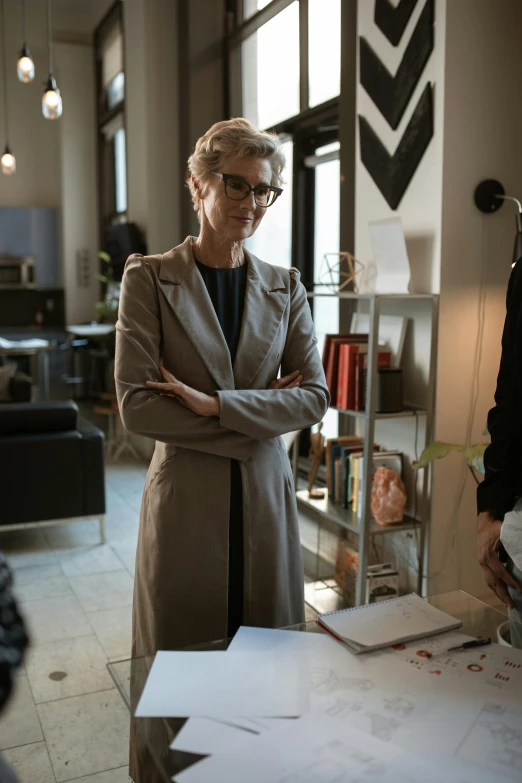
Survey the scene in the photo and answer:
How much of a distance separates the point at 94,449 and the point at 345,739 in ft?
12.3

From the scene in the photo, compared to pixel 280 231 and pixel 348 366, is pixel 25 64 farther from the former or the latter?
pixel 348 366

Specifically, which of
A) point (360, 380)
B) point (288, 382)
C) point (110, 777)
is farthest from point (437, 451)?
point (110, 777)

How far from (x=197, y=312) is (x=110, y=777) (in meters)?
1.56

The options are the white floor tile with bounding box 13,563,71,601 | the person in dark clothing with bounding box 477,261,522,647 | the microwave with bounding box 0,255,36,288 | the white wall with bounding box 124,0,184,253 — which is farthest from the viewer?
the microwave with bounding box 0,255,36,288

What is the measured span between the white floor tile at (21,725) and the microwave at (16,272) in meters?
8.17

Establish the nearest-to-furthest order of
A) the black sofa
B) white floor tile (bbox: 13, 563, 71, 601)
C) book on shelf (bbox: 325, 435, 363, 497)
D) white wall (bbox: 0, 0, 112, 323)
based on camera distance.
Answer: book on shelf (bbox: 325, 435, 363, 497) < white floor tile (bbox: 13, 563, 71, 601) < the black sofa < white wall (bbox: 0, 0, 112, 323)

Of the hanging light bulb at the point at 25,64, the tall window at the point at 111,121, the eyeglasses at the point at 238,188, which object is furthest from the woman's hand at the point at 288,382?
the tall window at the point at 111,121

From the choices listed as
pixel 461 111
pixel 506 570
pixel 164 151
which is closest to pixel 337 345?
pixel 461 111

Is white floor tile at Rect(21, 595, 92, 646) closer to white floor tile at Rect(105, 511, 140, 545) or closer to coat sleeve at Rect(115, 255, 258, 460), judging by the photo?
white floor tile at Rect(105, 511, 140, 545)

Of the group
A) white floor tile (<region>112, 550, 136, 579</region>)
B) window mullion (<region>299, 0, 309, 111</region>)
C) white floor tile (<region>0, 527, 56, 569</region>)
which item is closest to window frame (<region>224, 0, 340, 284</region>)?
window mullion (<region>299, 0, 309, 111</region>)

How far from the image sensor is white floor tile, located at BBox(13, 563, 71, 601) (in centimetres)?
391

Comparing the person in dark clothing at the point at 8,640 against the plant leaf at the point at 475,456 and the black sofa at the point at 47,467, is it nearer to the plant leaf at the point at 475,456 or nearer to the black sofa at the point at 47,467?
the plant leaf at the point at 475,456

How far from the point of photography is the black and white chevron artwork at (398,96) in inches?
128

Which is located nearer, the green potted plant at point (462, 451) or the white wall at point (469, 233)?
the green potted plant at point (462, 451)
